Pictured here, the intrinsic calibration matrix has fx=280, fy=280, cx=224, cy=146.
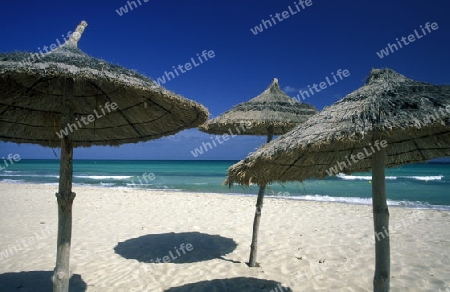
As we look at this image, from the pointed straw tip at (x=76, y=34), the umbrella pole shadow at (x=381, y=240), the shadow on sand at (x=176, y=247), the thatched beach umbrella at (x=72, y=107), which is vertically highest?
the pointed straw tip at (x=76, y=34)

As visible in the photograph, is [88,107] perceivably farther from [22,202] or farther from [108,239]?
[22,202]

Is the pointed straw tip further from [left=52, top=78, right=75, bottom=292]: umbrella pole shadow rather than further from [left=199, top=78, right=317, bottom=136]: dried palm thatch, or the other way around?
[left=199, top=78, right=317, bottom=136]: dried palm thatch

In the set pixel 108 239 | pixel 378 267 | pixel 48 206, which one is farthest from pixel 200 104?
pixel 48 206

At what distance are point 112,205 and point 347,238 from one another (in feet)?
28.4

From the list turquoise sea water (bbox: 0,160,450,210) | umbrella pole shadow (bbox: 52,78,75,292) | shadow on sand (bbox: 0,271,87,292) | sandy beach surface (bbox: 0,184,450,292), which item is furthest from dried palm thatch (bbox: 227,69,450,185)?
shadow on sand (bbox: 0,271,87,292)

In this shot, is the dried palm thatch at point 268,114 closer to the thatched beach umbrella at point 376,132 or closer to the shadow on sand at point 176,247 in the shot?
the thatched beach umbrella at point 376,132

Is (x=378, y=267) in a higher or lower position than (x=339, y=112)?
lower

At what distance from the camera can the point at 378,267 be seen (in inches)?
98.0

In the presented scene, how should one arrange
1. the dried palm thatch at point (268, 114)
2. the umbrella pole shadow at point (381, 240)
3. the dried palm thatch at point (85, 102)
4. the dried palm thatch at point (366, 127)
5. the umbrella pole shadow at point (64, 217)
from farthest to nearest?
the dried palm thatch at point (268, 114) < the umbrella pole shadow at point (64, 217) < the umbrella pole shadow at point (381, 240) < the dried palm thatch at point (85, 102) < the dried palm thatch at point (366, 127)

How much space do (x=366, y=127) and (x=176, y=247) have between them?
16.8 feet

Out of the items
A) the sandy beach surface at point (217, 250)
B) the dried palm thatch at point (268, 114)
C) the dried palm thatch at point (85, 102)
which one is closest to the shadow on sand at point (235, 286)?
the sandy beach surface at point (217, 250)

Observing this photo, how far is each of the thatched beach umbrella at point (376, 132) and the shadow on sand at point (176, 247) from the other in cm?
304

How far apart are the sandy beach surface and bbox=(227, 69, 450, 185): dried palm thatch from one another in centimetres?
214

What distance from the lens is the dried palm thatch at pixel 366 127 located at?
2100mm
